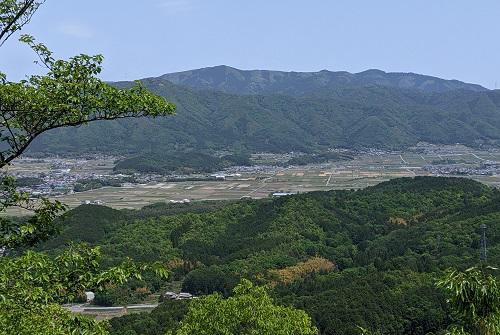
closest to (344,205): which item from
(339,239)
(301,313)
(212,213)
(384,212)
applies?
(384,212)

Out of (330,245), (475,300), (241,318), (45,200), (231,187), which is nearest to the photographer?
(475,300)

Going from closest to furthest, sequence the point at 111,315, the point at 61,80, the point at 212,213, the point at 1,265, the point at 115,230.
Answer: the point at 1,265 → the point at 61,80 → the point at 111,315 → the point at 115,230 → the point at 212,213

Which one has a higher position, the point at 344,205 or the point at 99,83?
the point at 99,83

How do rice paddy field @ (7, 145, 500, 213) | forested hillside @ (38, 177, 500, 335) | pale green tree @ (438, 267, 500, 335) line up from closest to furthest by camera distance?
pale green tree @ (438, 267, 500, 335)
forested hillside @ (38, 177, 500, 335)
rice paddy field @ (7, 145, 500, 213)

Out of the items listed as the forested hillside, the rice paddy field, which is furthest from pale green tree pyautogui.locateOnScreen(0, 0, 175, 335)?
the rice paddy field

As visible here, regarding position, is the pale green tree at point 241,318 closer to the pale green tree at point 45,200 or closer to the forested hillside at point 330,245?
the pale green tree at point 45,200

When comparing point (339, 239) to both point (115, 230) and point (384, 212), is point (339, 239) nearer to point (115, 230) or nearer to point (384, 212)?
point (384, 212)

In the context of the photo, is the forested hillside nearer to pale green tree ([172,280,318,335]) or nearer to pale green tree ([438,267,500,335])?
pale green tree ([172,280,318,335])

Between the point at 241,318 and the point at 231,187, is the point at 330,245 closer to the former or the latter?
the point at 241,318

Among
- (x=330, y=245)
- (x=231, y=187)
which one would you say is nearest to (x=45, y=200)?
(x=330, y=245)
